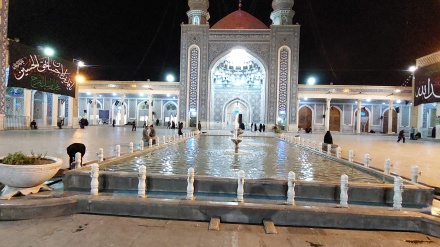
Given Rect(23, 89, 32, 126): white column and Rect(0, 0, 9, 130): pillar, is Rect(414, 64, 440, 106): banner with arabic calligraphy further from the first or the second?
Rect(23, 89, 32, 126): white column

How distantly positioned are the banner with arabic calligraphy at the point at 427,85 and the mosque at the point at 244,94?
1254 millimetres

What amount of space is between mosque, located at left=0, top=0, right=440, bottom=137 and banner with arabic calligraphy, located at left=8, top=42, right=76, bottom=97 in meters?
3.06

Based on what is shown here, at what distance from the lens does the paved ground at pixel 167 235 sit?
3258 mm

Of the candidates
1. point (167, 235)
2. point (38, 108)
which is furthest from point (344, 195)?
point (38, 108)

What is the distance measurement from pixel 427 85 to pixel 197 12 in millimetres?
20555

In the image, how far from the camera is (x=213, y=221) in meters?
3.86

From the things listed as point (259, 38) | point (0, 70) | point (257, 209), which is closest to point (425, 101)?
point (259, 38)

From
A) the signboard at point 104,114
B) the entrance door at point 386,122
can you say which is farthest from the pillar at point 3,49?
the entrance door at point 386,122

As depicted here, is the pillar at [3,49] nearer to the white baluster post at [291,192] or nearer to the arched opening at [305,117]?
the white baluster post at [291,192]

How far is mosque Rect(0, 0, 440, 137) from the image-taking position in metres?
28.9

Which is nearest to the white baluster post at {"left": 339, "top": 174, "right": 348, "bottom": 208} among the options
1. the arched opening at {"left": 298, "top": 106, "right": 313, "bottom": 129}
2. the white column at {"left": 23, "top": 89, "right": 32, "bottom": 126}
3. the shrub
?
the shrub

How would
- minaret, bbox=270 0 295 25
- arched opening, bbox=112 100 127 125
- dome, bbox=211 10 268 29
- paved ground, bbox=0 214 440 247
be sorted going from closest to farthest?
paved ground, bbox=0 214 440 247, minaret, bbox=270 0 295 25, dome, bbox=211 10 268 29, arched opening, bbox=112 100 127 125

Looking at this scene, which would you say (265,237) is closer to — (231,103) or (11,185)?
(11,185)

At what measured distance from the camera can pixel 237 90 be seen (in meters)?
33.0
